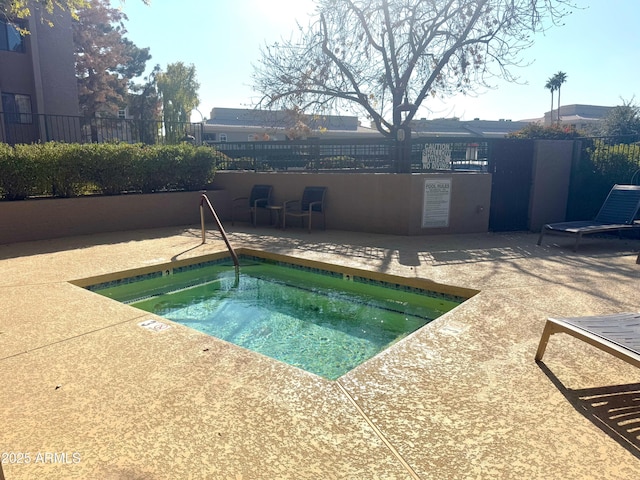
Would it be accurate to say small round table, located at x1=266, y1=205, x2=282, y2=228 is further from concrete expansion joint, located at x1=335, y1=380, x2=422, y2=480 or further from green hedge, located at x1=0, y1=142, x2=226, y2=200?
concrete expansion joint, located at x1=335, y1=380, x2=422, y2=480

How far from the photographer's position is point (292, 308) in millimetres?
5242

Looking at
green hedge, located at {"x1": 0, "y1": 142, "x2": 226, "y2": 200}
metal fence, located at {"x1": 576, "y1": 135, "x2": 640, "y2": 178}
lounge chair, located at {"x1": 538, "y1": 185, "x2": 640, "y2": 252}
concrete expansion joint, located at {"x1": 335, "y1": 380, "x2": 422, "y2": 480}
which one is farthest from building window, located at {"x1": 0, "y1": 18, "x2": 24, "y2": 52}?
concrete expansion joint, located at {"x1": 335, "y1": 380, "x2": 422, "y2": 480}

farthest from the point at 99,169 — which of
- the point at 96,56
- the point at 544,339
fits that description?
the point at 96,56

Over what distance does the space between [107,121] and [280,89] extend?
17.0ft

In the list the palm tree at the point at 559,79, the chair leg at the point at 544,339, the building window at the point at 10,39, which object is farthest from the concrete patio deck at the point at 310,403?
the palm tree at the point at 559,79

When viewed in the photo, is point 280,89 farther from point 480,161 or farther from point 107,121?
point 480,161

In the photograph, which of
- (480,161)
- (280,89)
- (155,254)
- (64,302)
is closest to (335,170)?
(480,161)

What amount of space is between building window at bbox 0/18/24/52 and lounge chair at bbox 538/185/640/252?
17360 millimetres

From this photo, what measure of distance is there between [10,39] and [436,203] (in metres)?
15.6

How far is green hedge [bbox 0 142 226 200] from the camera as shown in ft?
25.1

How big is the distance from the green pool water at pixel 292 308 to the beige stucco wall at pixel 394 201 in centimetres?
270

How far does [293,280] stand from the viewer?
20.4ft

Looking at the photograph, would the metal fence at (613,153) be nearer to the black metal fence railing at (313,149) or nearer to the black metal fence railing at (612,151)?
the black metal fence railing at (612,151)

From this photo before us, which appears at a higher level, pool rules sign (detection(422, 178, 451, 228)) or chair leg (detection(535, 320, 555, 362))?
pool rules sign (detection(422, 178, 451, 228))
